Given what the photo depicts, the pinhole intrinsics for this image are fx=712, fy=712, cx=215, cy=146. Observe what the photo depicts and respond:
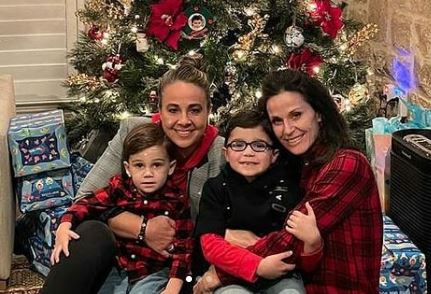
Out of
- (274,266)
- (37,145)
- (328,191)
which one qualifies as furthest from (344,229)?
(37,145)

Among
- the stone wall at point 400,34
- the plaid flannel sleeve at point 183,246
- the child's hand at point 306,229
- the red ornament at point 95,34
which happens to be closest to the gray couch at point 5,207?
the red ornament at point 95,34

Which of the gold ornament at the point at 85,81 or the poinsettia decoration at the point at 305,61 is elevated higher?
the poinsettia decoration at the point at 305,61

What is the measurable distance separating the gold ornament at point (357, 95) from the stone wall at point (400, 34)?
237 mm

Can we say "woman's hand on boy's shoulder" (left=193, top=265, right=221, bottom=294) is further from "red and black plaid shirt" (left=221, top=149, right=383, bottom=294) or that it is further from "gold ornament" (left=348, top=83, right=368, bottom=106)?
"gold ornament" (left=348, top=83, right=368, bottom=106)

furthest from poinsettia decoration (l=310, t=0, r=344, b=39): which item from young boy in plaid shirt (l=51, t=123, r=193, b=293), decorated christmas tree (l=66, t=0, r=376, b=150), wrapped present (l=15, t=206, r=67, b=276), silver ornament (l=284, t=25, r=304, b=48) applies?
wrapped present (l=15, t=206, r=67, b=276)

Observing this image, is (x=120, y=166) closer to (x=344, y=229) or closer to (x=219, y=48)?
(x=344, y=229)

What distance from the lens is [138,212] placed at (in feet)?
7.37

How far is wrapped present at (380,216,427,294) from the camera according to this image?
242 centimetres

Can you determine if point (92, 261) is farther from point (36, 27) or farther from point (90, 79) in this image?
point (36, 27)

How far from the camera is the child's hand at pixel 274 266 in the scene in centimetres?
190

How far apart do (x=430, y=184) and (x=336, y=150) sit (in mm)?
607

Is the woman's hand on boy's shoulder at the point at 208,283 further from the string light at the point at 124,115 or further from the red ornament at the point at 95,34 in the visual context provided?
the red ornament at the point at 95,34

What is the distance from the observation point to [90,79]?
3373mm

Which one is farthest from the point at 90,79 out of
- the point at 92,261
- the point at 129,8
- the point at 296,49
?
the point at 92,261
